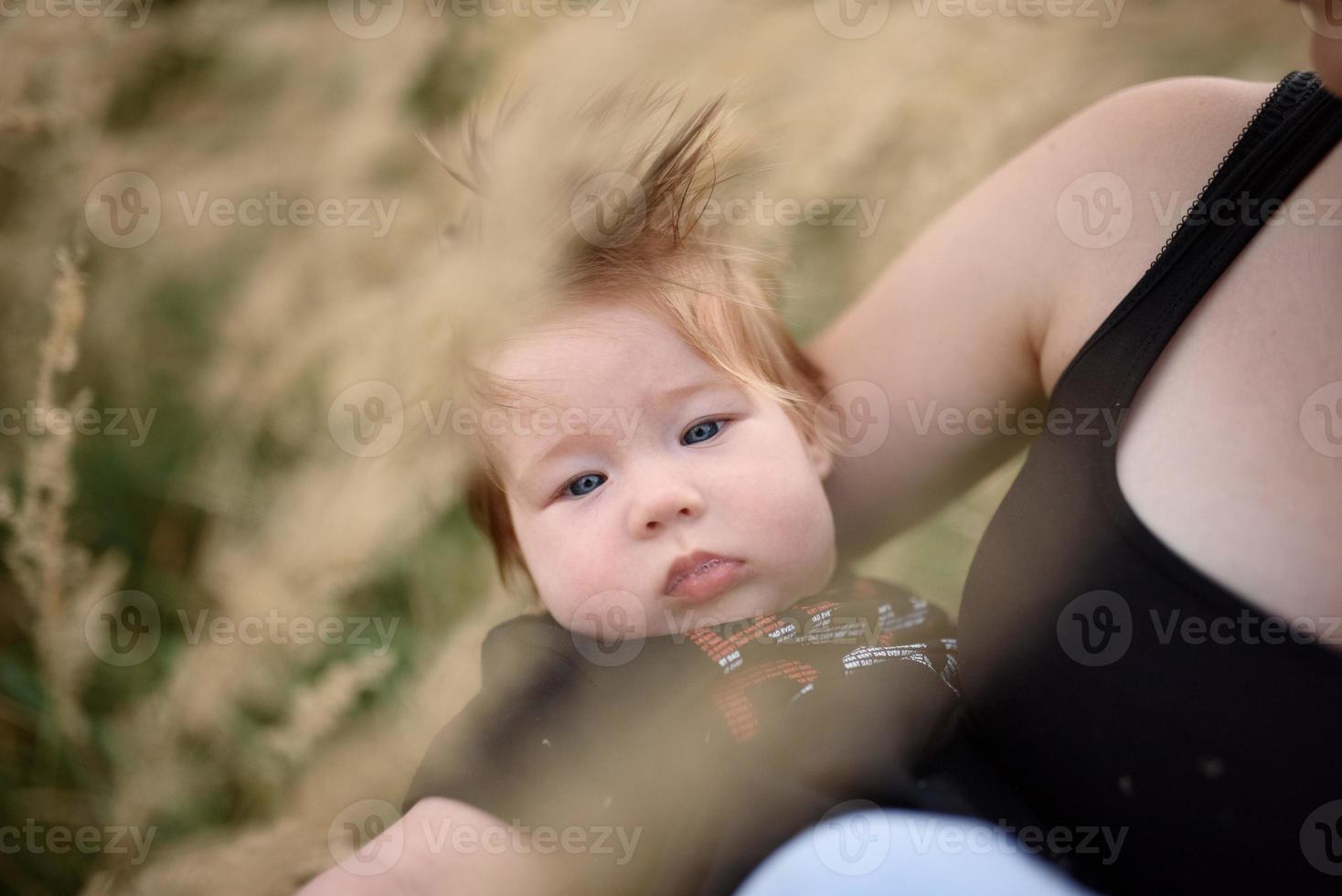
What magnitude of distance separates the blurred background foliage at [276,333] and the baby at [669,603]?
0.33 metres

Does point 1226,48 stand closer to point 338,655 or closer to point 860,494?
point 860,494

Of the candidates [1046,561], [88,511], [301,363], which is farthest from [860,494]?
[88,511]

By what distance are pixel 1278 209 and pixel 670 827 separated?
674 mm

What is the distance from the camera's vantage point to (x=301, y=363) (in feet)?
4.96

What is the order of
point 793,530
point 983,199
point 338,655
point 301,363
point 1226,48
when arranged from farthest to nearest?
point 1226,48, point 338,655, point 301,363, point 983,199, point 793,530

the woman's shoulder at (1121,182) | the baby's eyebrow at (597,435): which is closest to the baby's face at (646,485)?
the baby's eyebrow at (597,435)

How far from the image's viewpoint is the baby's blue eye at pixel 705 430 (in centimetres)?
94

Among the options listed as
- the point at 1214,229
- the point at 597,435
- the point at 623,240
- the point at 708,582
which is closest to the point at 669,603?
the point at 708,582

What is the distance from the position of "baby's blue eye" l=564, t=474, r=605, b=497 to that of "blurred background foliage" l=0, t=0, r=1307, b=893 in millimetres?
410

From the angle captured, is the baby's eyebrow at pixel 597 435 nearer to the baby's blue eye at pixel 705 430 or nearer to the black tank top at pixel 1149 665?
the baby's blue eye at pixel 705 430

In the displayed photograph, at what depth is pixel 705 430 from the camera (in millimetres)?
950

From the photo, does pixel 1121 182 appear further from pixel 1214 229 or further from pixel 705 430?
pixel 705 430

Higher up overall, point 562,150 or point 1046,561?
point 562,150

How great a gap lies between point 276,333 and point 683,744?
1.03 metres
